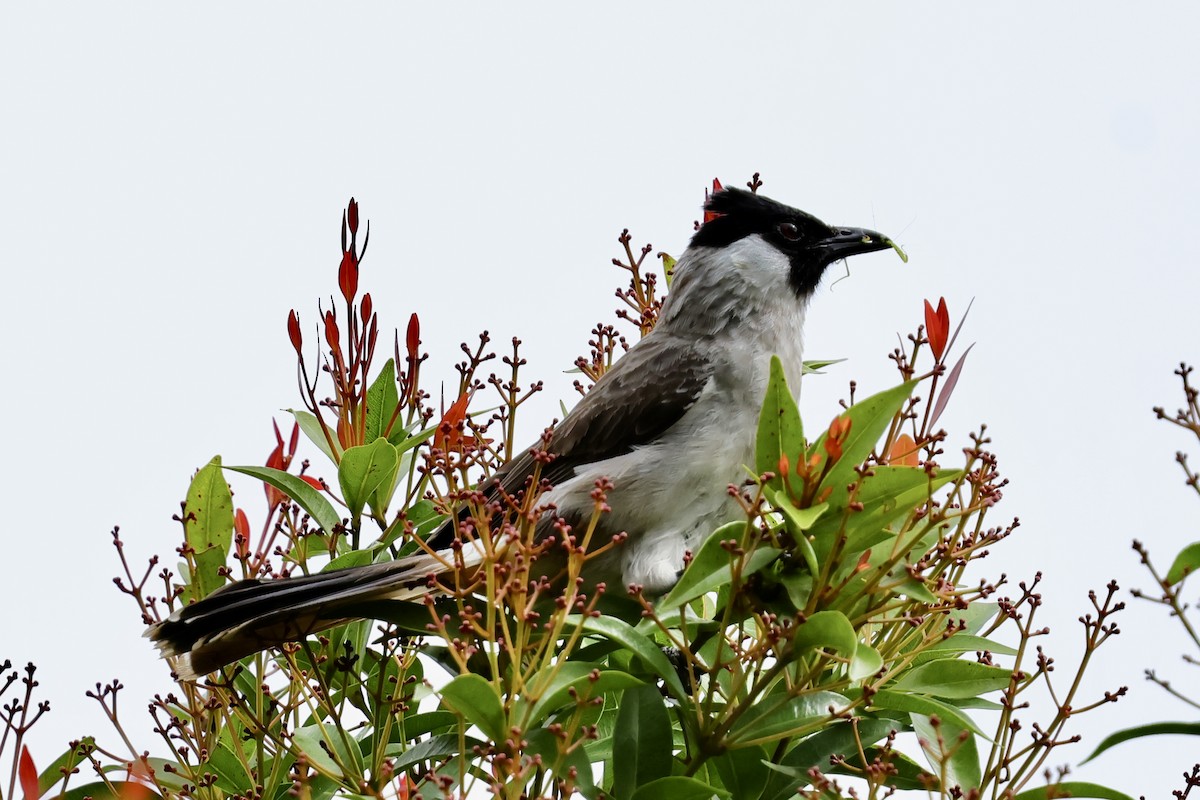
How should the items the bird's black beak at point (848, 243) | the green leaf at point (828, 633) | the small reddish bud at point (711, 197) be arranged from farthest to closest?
the small reddish bud at point (711, 197)
the bird's black beak at point (848, 243)
the green leaf at point (828, 633)

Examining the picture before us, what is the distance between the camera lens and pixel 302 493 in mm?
2250

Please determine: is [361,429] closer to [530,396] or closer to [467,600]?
[530,396]

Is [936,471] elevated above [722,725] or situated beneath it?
elevated above

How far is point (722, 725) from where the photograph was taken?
178cm

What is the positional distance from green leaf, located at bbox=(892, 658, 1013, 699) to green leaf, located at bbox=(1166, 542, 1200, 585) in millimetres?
281

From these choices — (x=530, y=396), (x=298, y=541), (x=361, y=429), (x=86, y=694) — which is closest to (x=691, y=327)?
(x=530, y=396)

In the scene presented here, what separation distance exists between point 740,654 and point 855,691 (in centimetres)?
21

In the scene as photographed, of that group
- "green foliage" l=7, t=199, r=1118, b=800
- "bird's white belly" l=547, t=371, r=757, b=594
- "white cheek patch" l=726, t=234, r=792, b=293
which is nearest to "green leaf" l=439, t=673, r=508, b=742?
"green foliage" l=7, t=199, r=1118, b=800

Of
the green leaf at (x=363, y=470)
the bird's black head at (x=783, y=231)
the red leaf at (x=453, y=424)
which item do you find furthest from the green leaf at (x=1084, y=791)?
the bird's black head at (x=783, y=231)

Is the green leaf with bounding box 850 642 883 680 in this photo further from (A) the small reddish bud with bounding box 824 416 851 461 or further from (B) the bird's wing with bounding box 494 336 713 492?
(B) the bird's wing with bounding box 494 336 713 492

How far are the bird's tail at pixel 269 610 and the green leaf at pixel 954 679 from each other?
74cm

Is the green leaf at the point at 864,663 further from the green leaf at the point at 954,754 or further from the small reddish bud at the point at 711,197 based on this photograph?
the small reddish bud at the point at 711,197

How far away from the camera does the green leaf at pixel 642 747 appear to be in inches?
69.4

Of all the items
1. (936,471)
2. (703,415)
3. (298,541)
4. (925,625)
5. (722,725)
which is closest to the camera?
(936,471)
